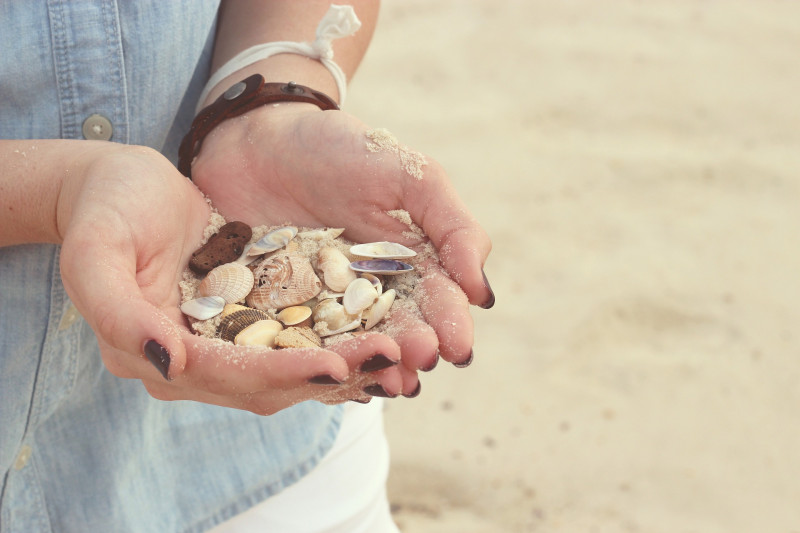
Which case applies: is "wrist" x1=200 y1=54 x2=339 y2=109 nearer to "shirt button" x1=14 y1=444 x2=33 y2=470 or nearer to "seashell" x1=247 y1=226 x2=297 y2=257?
"seashell" x1=247 y1=226 x2=297 y2=257

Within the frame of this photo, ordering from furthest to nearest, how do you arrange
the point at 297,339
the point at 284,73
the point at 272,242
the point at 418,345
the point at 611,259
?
1. the point at 611,259
2. the point at 284,73
3. the point at 272,242
4. the point at 297,339
5. the point at 418,345

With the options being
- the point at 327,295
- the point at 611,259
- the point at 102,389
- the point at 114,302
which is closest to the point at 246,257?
the point at 327,295

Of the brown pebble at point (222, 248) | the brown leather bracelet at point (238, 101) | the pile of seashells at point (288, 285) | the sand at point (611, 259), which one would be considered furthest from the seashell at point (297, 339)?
the sand at point (611, 259)

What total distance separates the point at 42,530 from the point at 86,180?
2.44ft

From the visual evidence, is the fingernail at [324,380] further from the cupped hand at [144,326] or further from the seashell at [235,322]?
the seashell at [235,322]

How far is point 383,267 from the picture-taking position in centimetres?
148

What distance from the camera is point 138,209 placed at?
1.25 meters

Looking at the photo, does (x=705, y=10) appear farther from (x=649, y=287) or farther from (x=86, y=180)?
(x=86, y=180)

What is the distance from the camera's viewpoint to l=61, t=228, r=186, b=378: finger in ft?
3.41

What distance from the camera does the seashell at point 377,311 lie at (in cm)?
137

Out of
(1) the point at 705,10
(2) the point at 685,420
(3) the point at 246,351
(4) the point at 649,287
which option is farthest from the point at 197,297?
(1) the point at 705,10

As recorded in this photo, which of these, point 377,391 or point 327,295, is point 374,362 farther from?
point 327,295

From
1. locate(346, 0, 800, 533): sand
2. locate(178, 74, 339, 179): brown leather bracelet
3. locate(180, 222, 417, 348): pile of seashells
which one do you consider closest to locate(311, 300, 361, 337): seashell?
locate(180, 222, 417, 348): pile of seashells

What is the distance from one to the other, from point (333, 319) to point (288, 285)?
0.46ft
